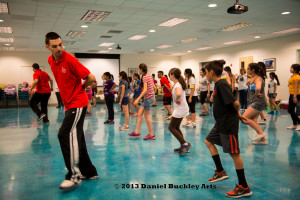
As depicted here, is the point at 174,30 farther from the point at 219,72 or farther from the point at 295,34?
the point at 219,72

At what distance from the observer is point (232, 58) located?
15.8m

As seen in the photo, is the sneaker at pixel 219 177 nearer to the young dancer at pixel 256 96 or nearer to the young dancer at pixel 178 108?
the young dancer at pixel 178 108

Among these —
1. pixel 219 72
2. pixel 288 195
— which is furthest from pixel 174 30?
pixel 288 195

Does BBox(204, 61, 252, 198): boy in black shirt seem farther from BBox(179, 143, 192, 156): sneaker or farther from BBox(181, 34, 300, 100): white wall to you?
BBox(181, 34, 300, 100): white wall

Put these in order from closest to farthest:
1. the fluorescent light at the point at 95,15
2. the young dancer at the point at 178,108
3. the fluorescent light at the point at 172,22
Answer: the young dancer at the point at 178,108, the fluorescent light at the point at 95,15, the fluorescent light at the point at 172,22

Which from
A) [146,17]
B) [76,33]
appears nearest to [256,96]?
[146,17]

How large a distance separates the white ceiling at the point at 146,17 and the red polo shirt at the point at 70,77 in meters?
4.60

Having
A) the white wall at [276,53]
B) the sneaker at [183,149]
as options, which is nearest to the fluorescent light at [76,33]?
the sneaker at [183,149]

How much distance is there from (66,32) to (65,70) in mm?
8998

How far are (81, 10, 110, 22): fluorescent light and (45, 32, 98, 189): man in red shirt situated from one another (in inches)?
217

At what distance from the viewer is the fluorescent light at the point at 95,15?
7.77m

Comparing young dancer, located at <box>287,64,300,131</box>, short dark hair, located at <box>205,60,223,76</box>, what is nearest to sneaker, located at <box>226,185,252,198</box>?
short dark hair, located at <box>205,60,223,76</box>

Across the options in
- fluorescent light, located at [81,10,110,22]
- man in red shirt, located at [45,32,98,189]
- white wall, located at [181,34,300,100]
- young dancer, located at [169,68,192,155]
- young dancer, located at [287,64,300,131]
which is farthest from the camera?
white wall, located at [181,34,300,100]

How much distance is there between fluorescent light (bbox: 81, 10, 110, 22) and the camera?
7.77m
